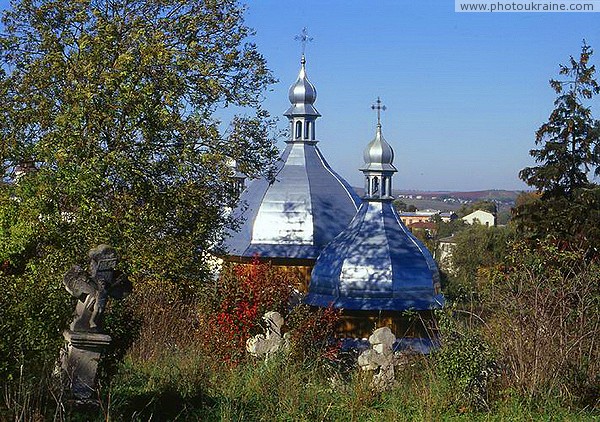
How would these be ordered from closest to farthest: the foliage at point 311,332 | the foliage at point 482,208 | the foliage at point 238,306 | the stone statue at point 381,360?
1. the stone statue at point 381,360
2. the foliage at point 311,332
3. the foliage at point 238,306
4. the foliage at point 482,208

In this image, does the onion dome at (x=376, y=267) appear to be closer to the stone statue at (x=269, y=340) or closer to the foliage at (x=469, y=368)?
the stone statue at (x=269, y=340)

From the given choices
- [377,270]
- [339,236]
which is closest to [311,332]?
[377,270]

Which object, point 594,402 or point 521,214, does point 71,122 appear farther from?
point 521,214

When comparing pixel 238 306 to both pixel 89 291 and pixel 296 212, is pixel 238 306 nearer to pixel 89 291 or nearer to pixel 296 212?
pixel 89 291

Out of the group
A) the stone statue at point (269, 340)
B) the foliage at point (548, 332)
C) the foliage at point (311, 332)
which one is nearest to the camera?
the foliage at point (548, 332)

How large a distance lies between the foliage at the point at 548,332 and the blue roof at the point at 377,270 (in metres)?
8.56

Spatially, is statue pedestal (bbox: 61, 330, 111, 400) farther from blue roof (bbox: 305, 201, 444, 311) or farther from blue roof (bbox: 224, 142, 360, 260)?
blue roof (bbox: 224, 142, 360, 260)

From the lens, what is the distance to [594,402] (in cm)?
949

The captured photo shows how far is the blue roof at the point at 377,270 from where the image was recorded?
63.6ft

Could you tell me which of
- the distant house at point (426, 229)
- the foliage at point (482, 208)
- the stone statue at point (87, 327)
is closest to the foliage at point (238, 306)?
the stone statue at point (87, 327)

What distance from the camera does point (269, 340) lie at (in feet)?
38.7

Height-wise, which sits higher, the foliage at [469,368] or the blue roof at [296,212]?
the blue roof at [296,212]

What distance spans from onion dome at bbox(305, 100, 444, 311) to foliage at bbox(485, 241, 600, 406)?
856 cm

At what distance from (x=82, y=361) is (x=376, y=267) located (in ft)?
41.1
